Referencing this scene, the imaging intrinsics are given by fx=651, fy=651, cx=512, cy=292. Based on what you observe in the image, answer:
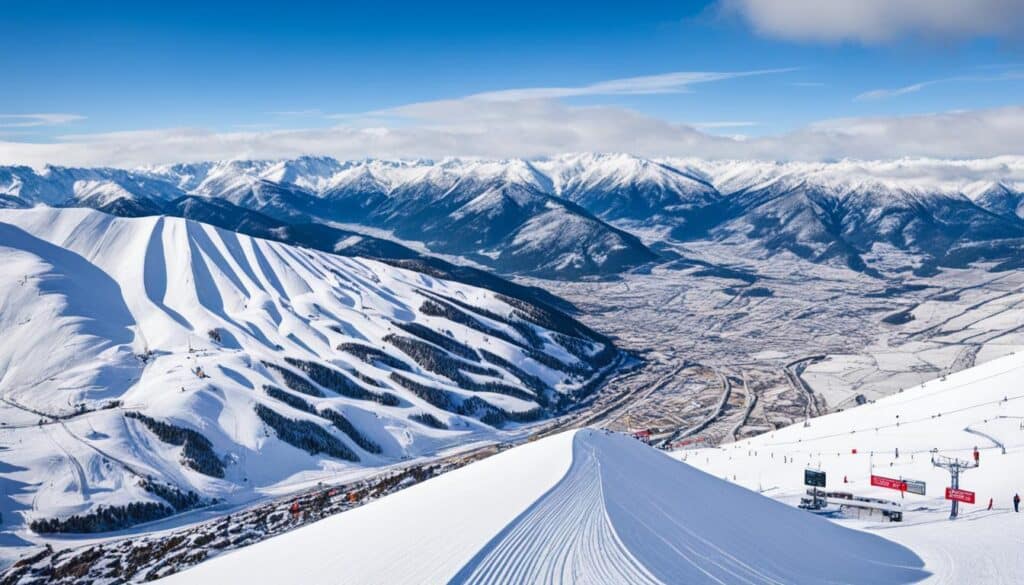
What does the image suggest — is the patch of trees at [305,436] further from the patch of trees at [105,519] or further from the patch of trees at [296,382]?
the patch of trees at [105,519]

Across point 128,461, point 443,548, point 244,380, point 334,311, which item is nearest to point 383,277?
point 334,311

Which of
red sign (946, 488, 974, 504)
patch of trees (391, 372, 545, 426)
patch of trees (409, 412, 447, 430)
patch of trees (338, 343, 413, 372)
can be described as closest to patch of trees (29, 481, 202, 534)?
patch of trees (409, 412, 447, 430)

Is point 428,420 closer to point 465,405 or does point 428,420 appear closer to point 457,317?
point 465,405

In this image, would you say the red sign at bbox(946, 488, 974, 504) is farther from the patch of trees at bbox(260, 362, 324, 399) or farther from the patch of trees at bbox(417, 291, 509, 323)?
the patch of trees at bbox(417, 291, 509, 323)

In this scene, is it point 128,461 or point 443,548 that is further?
point 128,461

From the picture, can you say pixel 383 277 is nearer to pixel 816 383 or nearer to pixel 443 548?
pixel 816 383

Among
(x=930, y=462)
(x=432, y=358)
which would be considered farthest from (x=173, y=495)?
(x=930, y=462)

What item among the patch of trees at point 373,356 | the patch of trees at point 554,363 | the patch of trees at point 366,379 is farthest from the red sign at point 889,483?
the patch of trees at point 554,363
